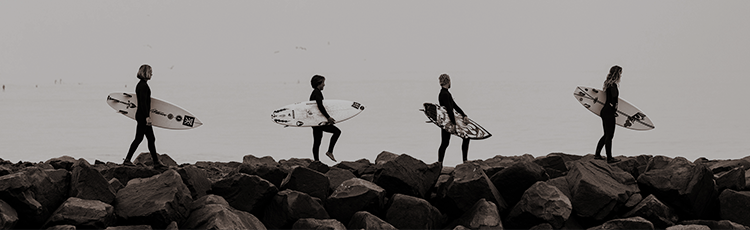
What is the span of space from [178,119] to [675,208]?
6486 millimetres

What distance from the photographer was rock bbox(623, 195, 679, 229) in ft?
21.6

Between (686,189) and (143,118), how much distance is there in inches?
251

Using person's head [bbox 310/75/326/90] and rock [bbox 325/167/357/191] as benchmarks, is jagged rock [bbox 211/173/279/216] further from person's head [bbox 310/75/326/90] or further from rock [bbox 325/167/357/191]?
person's head [bbox 310/75/326/90]

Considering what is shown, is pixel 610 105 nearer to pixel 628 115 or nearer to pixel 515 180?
pixel 628 115

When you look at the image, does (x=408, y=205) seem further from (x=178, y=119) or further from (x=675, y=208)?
(x=178, y=119)

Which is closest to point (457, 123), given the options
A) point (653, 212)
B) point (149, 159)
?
point (653, 212)

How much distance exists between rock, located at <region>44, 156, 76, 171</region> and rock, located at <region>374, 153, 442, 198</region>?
4.21 meters

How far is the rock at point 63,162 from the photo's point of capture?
902 centimetres

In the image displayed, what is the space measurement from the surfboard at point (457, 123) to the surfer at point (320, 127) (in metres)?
1.32

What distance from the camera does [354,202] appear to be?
6375mm

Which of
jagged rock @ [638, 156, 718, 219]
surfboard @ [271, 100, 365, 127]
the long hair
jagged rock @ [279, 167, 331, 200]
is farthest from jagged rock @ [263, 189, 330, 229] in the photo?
the long hair

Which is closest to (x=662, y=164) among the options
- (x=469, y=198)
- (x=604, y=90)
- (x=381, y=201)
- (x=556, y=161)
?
(x=604, y=90)

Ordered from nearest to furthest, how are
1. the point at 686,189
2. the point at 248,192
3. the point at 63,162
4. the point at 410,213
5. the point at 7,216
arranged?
the point at 7,216 < the point at 410,213 < the point at 248,192 < the point at 686,189 < the point at 63,162

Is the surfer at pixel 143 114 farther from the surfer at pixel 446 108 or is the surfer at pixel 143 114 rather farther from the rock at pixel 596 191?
the rock at pixel 596 191
